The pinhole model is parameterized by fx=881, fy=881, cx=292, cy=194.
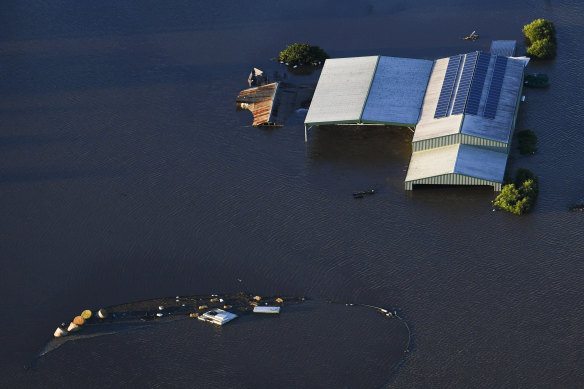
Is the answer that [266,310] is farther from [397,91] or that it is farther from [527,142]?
[527,142]

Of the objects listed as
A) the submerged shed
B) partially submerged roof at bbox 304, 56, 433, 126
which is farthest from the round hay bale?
the submerged shed

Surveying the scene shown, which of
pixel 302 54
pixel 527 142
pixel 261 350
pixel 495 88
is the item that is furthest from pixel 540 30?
pixel 261 350

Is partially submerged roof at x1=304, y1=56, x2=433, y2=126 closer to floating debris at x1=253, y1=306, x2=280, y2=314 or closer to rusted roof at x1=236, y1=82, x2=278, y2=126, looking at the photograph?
rusted roof at x1=236, y1=82, x2=278, y2=126

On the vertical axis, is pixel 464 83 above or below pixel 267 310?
above

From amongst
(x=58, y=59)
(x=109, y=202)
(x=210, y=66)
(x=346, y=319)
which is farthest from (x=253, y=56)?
(x=346, y=319)

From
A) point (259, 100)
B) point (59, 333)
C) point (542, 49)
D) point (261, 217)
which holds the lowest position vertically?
point (59, 333)

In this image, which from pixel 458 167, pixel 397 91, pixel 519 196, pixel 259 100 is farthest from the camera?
pixel 259 100

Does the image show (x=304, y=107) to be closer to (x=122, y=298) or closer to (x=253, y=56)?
(x=253, y=56)
